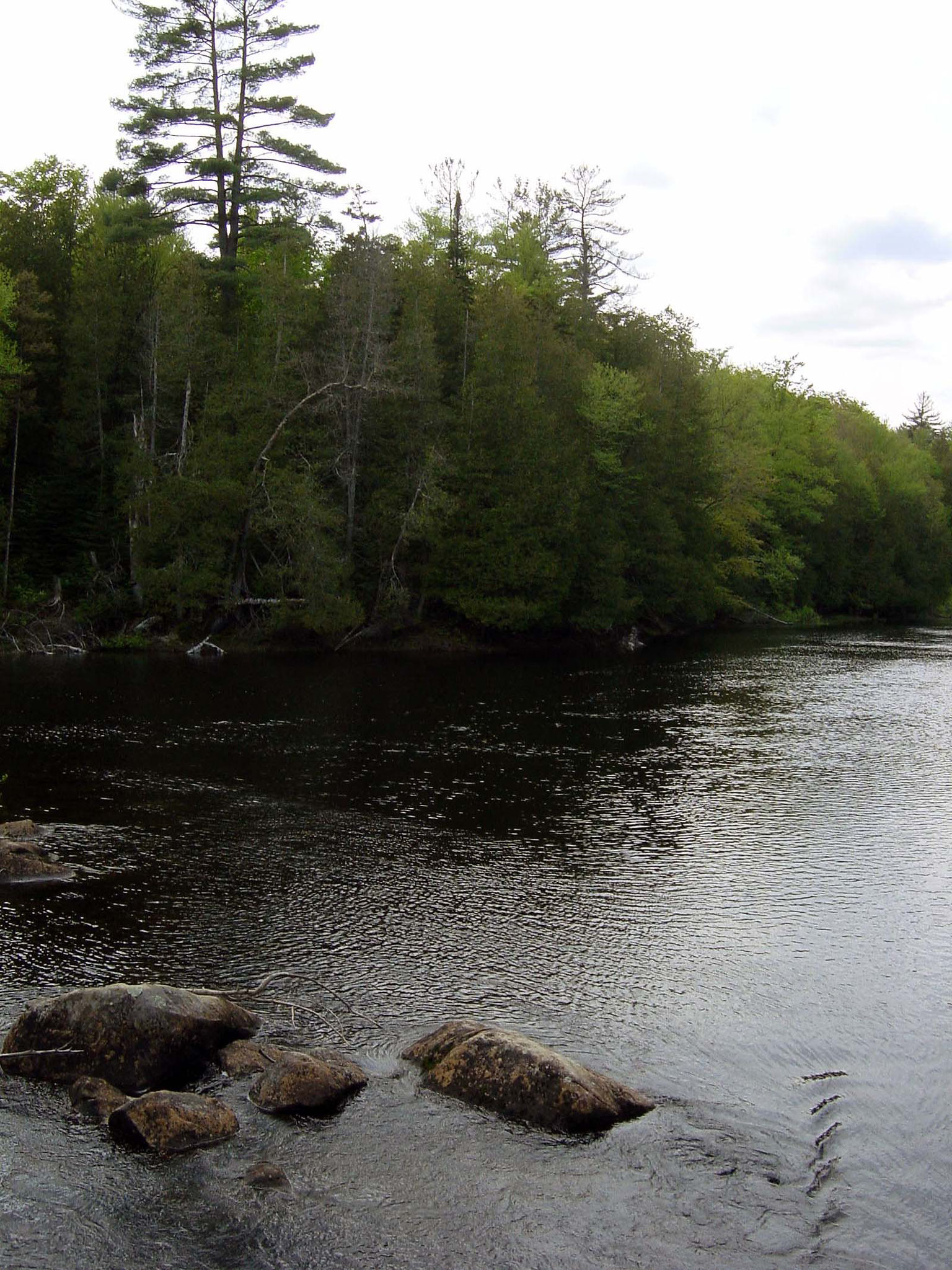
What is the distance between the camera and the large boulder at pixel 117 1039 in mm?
9562

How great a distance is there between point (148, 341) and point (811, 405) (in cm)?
5405

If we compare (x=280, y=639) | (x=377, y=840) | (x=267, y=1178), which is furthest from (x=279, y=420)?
(x=267, y=1178)

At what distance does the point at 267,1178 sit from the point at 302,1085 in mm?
1147

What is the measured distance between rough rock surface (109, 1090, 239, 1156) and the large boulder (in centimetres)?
66

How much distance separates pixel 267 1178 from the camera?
27.0ft

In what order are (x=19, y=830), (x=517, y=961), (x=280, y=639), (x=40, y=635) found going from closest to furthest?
(x=517, y=961)
(x=19, y=830)
(x=40, y=635)
(x=280, y=639)

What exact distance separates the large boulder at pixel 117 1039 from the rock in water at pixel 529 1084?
88.6 inches

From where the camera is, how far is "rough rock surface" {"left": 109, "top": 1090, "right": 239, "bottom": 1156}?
861cm

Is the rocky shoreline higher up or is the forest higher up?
the forest

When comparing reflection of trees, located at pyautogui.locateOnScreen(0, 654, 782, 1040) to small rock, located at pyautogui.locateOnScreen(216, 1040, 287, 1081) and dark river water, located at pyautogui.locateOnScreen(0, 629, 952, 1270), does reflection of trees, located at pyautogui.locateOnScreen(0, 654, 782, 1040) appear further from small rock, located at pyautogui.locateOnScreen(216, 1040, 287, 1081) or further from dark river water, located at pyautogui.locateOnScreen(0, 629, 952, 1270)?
small rock, located at pyautogui.locateOnScreen(216, 1040, 287, 1081)

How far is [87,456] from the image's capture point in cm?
4816

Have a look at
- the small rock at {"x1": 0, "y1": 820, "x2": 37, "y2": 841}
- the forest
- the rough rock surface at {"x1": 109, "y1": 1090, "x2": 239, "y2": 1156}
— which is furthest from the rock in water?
the forest

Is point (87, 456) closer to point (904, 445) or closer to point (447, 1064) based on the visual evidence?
point (447, 1064)

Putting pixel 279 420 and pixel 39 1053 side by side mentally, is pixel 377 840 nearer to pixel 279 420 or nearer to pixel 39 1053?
pixel 39 1053
